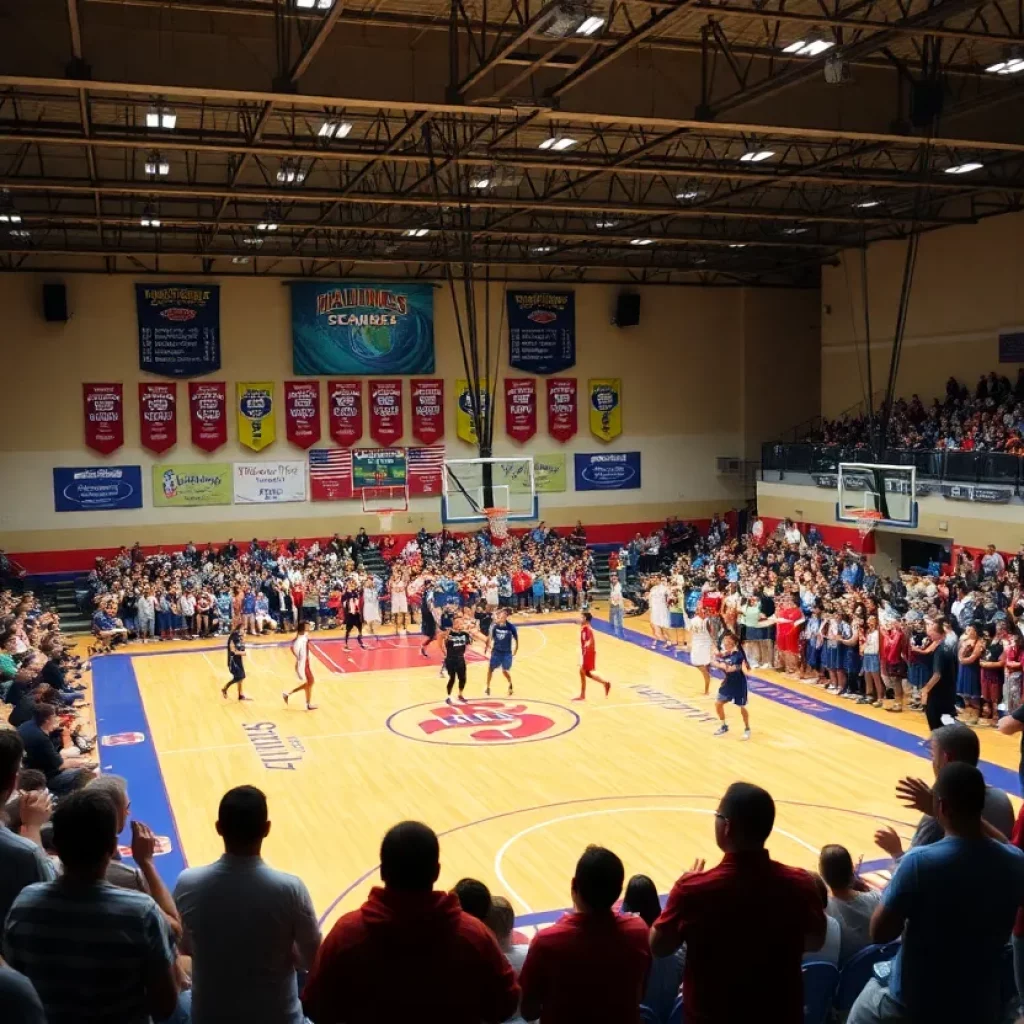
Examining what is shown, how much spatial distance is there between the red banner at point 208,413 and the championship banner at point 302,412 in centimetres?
174

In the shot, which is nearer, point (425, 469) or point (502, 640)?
point (502, 640)

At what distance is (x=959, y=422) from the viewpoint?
2834cm

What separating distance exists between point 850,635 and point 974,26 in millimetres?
9366

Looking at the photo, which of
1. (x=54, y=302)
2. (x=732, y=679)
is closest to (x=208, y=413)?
(x=54, y=302)

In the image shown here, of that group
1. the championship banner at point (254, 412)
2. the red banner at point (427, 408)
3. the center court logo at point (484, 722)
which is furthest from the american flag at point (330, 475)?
the center court logo at point (484, 722)

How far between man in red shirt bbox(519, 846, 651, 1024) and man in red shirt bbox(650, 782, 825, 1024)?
125 millimetres

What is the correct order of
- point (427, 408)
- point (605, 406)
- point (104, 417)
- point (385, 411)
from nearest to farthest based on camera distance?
point (104, 417) → point (385, 411) → point (427, 408) → point (605, 406)

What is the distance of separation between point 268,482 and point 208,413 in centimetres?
248

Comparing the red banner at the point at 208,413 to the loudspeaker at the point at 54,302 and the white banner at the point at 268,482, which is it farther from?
the loudspeaker at the point at 54,302

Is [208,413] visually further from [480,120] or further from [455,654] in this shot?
[455,654]

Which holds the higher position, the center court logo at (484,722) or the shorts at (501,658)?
the shorts at (501,658)

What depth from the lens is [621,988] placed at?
12.0 feet

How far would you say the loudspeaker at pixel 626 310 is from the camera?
35406 mm

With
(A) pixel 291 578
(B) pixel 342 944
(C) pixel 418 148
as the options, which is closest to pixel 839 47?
(C) pixel 418 148
